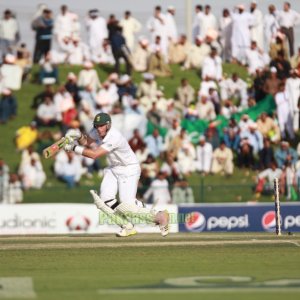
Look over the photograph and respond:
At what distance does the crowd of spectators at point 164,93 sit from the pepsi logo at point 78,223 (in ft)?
5.02

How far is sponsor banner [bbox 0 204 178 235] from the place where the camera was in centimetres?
2458

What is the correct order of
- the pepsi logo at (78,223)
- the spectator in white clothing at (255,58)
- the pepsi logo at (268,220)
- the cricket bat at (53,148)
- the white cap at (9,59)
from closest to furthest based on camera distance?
1. the cricket bat at (53,148)
2. the pepsi logo at (268,220)
3. the pepsi logo at (78,223)
4. the white cap at (9,59)
5. the spectator in white clothing at (255,58)

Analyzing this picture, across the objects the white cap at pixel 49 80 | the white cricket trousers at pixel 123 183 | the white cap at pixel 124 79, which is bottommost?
the white cricket trousers at pixel 123 183

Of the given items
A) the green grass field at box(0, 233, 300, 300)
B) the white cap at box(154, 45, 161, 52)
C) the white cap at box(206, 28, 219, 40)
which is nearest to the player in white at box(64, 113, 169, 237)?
the green grass field at box(0, 233, 300, 300)

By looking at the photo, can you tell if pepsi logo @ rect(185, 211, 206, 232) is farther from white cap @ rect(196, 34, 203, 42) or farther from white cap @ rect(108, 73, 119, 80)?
white cap @ rect(196, 34, 203, 42)

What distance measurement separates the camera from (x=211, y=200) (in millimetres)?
26500

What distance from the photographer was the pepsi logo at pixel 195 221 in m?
24.6

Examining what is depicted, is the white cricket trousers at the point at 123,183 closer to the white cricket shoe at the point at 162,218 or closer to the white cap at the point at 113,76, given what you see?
the white cricket shoe at the point at 162,218

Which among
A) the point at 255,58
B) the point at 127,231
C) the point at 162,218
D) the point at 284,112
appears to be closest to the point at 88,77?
the point at 284,112

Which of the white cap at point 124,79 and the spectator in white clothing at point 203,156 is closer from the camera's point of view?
the spectator in white clothing at point 203,156

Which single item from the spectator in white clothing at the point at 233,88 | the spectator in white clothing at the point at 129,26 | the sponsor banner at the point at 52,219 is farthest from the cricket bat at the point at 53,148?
the spectator in white clothing at the point at 129,26

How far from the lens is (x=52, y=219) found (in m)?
24.9

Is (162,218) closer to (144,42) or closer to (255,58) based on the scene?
(144,42)

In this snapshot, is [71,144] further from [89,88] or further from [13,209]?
[89,88]
